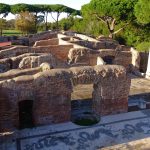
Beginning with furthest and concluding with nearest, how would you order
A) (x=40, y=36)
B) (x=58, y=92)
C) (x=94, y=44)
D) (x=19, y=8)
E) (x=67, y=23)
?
(x=19, y=8), (x=67, y=23), (x=40, y=36), (x=94, y=44), (x=58, y=92)

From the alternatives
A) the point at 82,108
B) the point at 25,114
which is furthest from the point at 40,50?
the point at 25,114

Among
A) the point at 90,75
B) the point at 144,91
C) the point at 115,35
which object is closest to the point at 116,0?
the point at 115,35

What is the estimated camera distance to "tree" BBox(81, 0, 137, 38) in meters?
37.6

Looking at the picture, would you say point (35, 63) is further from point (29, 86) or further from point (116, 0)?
point (116, 0)

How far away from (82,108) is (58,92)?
2873 millimetres

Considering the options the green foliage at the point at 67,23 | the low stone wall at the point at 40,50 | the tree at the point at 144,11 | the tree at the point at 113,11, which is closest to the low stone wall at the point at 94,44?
the low stone wall at the point at 40,50

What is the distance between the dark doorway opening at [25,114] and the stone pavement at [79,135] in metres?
0.48

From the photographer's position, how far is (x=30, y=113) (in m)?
15.1

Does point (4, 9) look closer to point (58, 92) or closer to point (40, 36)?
point (40, 36)

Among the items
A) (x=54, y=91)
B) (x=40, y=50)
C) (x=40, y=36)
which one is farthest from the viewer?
(x=40, y=36)

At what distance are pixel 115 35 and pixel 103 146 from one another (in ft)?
100

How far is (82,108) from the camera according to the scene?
16.7 metres

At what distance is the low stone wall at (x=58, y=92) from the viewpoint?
13453 millimetres

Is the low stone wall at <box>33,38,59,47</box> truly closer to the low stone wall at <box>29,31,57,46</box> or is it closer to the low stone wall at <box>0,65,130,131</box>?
the low stone wall at <box>29,31,57,46</box>
